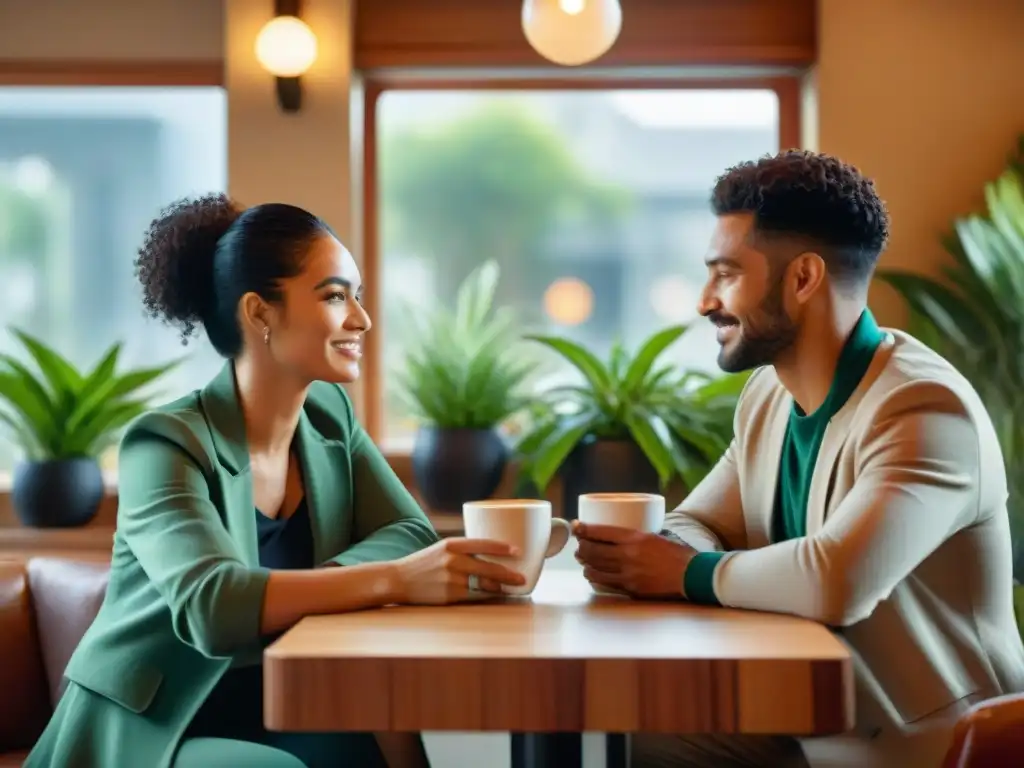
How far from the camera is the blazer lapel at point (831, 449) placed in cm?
174

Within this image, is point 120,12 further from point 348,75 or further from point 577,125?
point 577,125

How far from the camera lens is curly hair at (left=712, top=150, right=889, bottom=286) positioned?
1854 mm

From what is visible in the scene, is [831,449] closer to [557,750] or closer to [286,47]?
[557,750]

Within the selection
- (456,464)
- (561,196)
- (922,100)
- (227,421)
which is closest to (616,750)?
(227,421)

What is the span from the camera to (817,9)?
3484mm

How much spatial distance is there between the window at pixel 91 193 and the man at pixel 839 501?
224 cm

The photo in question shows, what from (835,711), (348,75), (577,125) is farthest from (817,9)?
(835,711)

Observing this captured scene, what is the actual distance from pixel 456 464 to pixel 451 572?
164 centimetres

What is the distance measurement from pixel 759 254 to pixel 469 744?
1643 millimetres

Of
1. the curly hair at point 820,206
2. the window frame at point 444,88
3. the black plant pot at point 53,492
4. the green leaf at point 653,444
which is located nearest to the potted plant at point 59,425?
the black plant pot at point 53,492

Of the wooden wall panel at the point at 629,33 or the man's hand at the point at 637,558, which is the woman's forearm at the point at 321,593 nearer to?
the man's hand at the point at 637,558

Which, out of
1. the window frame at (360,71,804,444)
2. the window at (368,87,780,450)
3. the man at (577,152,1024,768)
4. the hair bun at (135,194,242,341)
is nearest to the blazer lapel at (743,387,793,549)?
the man at (577,152,1024,768)

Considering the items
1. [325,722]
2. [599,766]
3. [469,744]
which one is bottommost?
[469,744]

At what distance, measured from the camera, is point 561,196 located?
3.71m
